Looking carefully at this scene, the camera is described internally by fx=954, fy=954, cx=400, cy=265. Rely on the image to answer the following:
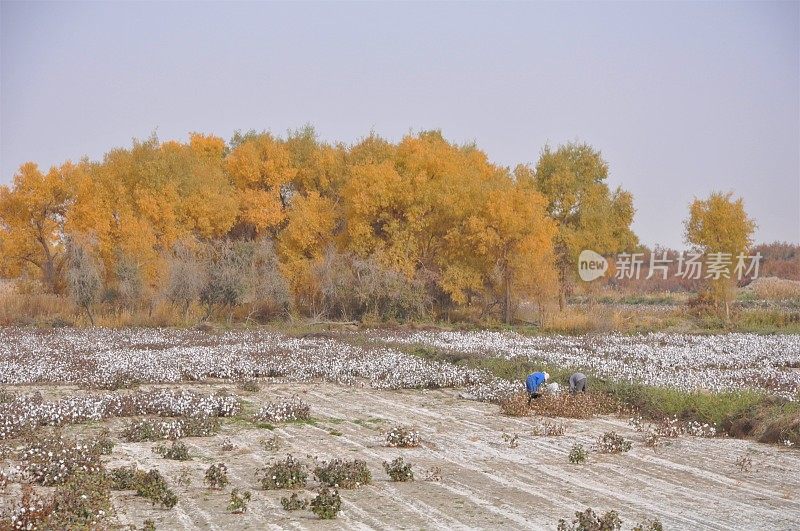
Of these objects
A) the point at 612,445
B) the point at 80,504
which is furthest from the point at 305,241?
the point at 80,504

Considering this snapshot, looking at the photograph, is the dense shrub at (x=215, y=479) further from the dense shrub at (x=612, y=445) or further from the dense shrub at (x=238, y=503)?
the dense shrub at (x=612, y=445)

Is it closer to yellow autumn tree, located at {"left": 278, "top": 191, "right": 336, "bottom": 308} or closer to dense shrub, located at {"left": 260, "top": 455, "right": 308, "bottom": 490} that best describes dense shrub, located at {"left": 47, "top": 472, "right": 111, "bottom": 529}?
dense shrub, located at {"left": 260, "top": 455, "right": 308, "bottom": 490}

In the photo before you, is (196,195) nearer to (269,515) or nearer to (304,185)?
(304,185)

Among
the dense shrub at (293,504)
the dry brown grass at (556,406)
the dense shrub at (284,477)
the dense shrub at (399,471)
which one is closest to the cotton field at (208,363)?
the dry brown grass at (556,406)

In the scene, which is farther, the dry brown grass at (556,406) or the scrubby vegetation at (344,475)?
the dry brown grass at (556,406)

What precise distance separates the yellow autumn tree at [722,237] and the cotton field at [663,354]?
10.0m

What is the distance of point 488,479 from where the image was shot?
1202cm

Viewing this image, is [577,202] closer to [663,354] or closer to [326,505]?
[663,354]

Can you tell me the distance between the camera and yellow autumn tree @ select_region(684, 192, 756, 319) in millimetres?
45219

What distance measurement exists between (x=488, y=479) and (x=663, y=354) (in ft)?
55.2

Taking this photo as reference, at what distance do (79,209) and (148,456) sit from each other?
35.9 meters

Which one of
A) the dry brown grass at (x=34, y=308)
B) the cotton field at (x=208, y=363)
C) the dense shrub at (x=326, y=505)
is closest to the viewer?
the dense shrub at (x=326, y=505)

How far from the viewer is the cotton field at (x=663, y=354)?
21186 millimetres

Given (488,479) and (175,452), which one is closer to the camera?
(488,479)
